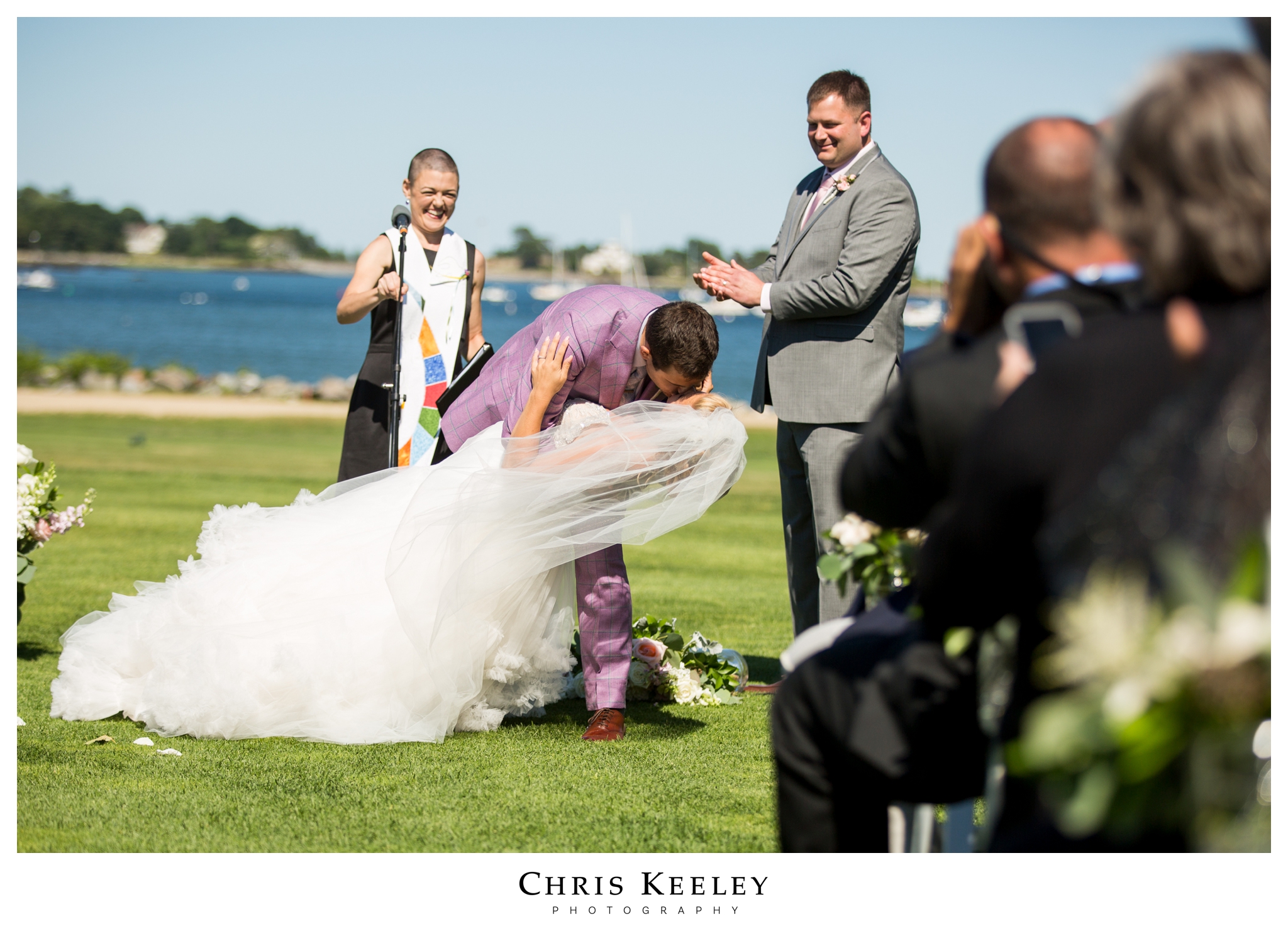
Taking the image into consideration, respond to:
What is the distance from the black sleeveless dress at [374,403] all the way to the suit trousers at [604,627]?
1.63m

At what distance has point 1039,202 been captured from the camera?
2.07m

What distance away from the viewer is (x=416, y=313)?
5.89 m

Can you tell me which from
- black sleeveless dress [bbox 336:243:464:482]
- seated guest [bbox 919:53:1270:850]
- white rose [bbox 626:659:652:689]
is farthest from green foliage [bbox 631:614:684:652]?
seated guest [bbox 919:53:1270:850]

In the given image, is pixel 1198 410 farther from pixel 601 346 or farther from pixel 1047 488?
pixel 601 346

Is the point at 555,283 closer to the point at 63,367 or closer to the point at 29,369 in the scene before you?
the point at 63,367

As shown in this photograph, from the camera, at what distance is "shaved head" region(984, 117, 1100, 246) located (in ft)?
6.68

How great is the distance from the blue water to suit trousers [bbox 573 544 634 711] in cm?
1381

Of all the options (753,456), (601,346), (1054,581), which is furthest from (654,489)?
(753,456)

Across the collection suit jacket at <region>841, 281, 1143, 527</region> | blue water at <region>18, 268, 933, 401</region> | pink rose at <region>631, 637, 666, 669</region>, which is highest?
blue water at <region>18, 268, 933, 401</region>

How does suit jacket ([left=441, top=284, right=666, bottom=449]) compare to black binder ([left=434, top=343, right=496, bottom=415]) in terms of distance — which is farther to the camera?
black binder ([left=434, top=343, right=496, bottom=415])
